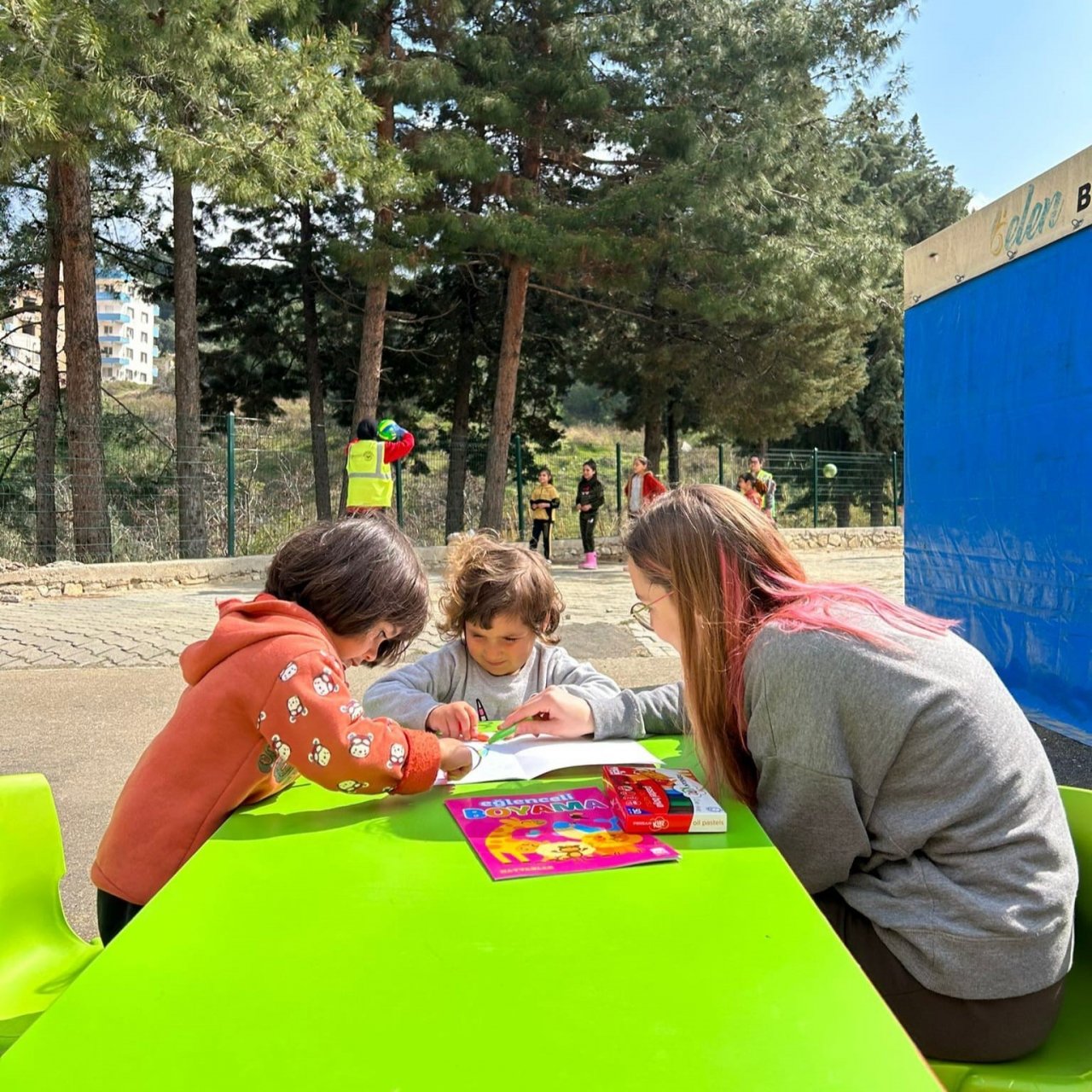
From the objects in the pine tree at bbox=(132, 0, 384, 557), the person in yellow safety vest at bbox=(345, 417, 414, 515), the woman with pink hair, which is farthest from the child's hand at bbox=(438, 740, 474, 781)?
the person in yellow safety vest at bbox=(345, 417, 414, 515)

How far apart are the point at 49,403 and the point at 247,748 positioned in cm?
1432

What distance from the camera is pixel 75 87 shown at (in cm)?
843

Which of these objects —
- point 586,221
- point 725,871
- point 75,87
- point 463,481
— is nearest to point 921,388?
point 725,871

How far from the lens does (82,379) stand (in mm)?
12180

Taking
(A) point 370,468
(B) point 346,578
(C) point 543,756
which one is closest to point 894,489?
(A) point 370,468

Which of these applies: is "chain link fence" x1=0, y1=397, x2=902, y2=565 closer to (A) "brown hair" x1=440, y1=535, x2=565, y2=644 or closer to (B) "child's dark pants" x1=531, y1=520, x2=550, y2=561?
(B) "child's dark pants" x1=531, y1=520, x2=550, y2=561

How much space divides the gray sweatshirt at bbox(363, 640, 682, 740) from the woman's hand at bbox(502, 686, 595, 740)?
4 centimetres

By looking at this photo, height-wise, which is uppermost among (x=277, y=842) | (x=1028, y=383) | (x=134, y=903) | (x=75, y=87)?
(x=75, y=87)

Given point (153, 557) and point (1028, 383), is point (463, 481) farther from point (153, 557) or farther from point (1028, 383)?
point (1028, 383)

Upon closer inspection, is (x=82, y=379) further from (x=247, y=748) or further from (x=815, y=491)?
(x=815, y=491)

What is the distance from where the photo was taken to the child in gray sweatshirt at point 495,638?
2.78 meters

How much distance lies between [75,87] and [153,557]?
6107mm

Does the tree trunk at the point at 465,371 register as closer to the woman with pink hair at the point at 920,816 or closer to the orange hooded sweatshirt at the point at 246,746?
the orange hooded sweatshirt at the point at 246,746

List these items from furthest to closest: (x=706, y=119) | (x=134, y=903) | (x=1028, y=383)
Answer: (x=706, y=119) → (x=1028, y=383) → (x=134, y=903)
